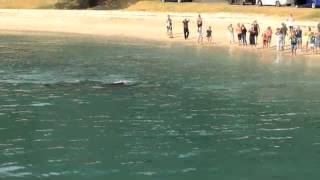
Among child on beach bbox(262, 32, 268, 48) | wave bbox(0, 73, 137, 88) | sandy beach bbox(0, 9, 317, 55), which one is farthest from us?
sandy beach bbox(0, 9, 317, 55)

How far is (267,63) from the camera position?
40.0m

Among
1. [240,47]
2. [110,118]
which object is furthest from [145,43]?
[110,118]

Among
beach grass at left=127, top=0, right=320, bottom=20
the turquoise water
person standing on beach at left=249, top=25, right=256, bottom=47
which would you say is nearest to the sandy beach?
beach grass at left=127, top=0, right=320, bottom=20

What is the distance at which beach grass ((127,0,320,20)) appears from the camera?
57775 mm

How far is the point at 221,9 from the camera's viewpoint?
64.4m

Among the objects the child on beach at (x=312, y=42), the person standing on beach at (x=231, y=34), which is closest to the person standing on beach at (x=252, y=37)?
the person standing on beach at (x=231, y=34)

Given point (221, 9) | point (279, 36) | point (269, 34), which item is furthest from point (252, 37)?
point (221, 9)

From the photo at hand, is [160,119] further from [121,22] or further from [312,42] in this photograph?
[121,22]

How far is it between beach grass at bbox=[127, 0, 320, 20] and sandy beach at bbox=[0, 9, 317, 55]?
1603mm

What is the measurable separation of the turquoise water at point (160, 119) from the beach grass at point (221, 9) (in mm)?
16760

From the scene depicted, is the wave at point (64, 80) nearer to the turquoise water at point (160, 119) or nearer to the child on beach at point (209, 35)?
the turquoise water at point (160, 119)

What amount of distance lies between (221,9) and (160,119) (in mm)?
42647

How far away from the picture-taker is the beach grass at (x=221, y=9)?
5778 cm

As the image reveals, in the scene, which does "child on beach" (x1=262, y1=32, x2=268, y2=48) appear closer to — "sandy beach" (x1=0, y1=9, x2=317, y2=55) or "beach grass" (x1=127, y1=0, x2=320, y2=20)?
"sandy beach" (x1=0, y1=9, x2=317, y2=55)
